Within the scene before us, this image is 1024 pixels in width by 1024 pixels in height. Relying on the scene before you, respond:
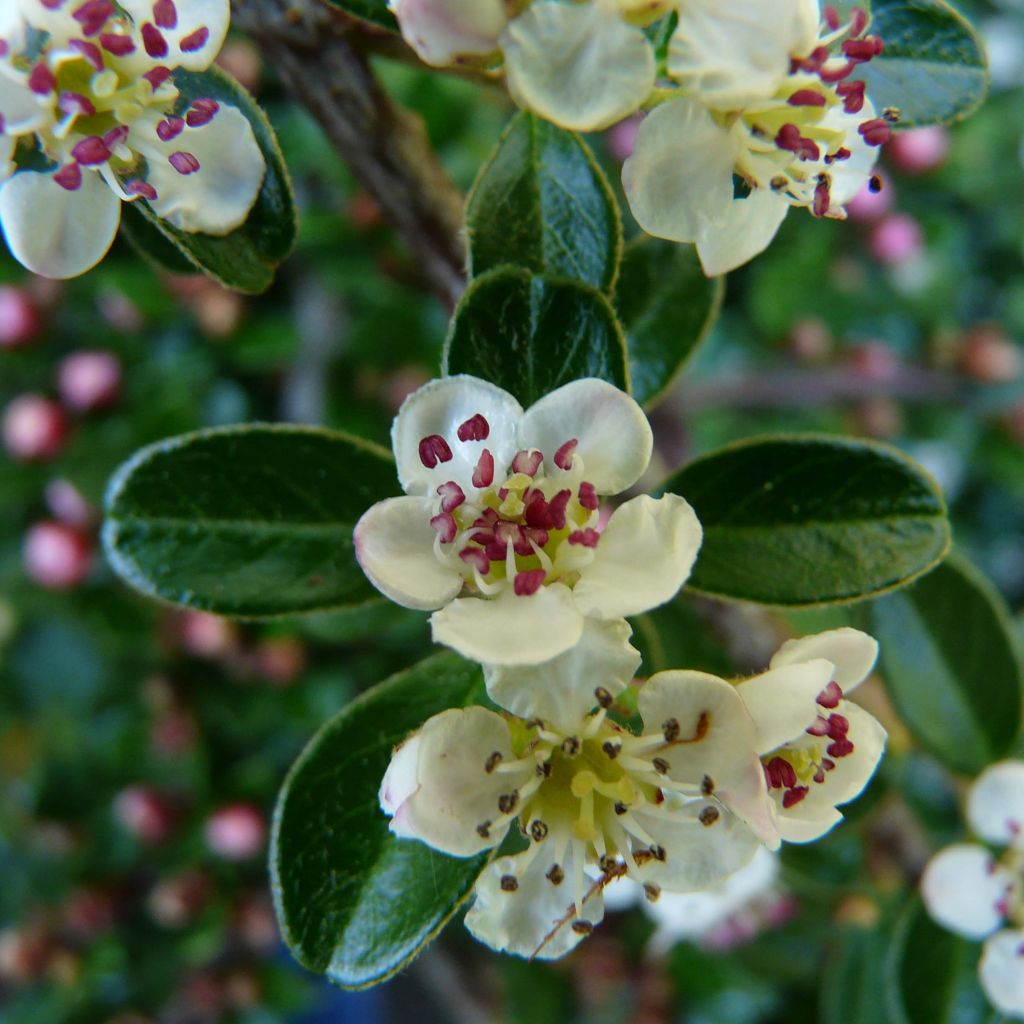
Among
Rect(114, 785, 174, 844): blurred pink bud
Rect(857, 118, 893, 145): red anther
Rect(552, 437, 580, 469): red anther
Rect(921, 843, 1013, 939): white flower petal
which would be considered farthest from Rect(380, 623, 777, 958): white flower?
Rect(114, 785, 174, 844): blurred pink bud

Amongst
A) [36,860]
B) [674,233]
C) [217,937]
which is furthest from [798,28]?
[36,860]

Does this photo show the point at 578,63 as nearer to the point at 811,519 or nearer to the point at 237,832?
the point at 811,519

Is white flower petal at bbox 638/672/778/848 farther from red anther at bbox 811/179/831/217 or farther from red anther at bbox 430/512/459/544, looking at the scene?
red anther at bbox 811/179/831/217

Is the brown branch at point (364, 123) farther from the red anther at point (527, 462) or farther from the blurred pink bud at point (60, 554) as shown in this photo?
the blurred pink bud at point (60, 554)

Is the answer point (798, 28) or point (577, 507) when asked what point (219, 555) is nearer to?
point (577, 507)

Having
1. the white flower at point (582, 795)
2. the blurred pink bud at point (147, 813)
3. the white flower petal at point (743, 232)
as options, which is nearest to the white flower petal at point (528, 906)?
the white flower at point (582, 795)

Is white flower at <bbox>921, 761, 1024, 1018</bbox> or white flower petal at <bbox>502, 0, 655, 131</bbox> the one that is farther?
white flower at <bbox>921, 761, 1024, 1018</bbox>
